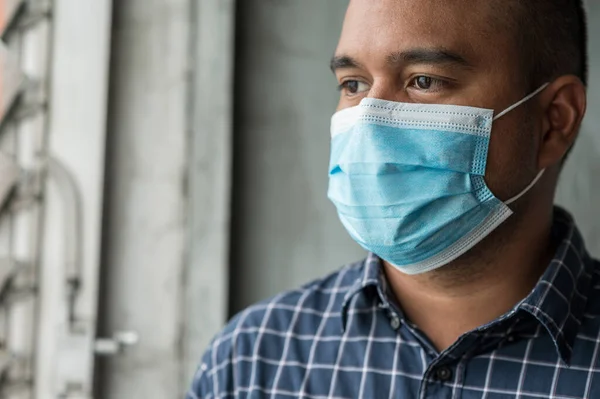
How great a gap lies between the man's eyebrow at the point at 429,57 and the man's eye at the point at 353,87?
92 millimetres

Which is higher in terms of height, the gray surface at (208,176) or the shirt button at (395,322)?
the gray surface at (208,176)

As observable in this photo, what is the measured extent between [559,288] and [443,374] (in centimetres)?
26

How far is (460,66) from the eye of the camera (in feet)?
4.34

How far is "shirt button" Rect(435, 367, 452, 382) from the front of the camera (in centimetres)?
131

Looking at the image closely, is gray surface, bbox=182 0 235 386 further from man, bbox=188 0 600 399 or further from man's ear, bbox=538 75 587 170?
man's ear, bbox=538 75 587 170

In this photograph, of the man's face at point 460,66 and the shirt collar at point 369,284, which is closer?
the man's face at point 460,66

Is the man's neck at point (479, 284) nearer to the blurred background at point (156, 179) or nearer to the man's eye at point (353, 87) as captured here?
the man's eye at point (353, 87)

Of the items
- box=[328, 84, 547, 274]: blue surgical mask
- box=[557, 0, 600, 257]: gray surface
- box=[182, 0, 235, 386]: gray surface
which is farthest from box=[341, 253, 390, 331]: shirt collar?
box=[557, 0, 600, 257]: gray surface

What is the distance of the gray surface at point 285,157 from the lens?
2088 mm

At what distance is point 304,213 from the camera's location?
2.09 m

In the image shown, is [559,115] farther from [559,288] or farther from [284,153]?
[284,153]

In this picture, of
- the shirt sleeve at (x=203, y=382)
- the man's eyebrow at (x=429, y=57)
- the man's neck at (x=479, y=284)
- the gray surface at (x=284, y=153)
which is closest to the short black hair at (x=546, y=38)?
the man's eyebrow at (x=429, y=57)

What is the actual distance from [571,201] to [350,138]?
35.3 inches

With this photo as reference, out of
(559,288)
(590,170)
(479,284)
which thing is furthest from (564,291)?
(590,170)
